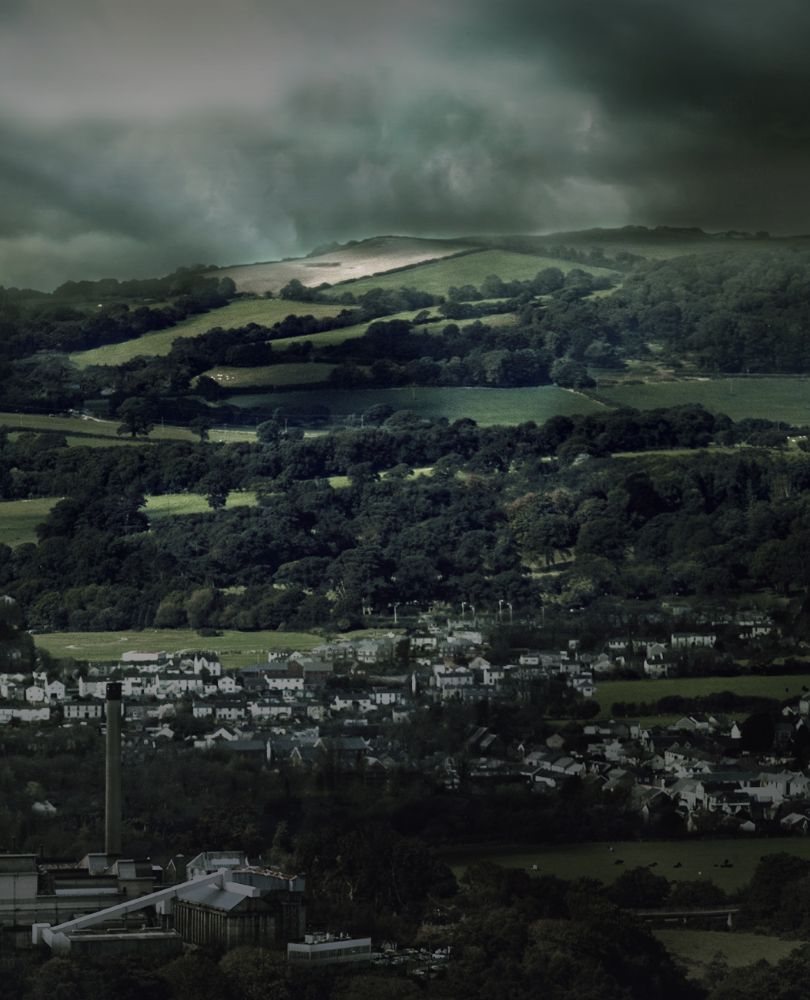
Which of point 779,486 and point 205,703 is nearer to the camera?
point 205,703

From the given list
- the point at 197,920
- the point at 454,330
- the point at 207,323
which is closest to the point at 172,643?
the point at 454,330

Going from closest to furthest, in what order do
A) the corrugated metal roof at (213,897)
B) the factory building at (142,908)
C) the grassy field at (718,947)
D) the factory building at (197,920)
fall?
the factory building at (197,920) → the factory building at (142,908) → the corrugated metal roof at (213,897) → the grassy field at (718,947)

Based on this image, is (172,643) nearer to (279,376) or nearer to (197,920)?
(279,376)

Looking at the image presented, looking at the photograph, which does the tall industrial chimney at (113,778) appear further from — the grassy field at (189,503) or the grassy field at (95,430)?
the grassy field at (95,430)

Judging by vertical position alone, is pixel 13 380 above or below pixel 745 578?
above

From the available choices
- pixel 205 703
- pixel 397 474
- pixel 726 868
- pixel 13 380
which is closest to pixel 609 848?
pixel 726 868

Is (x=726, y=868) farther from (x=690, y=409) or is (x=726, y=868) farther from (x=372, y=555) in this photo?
(x=690, y=409)

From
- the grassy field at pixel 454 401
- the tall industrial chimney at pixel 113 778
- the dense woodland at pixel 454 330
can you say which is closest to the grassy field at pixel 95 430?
the dense woodland at pixel 454 330
